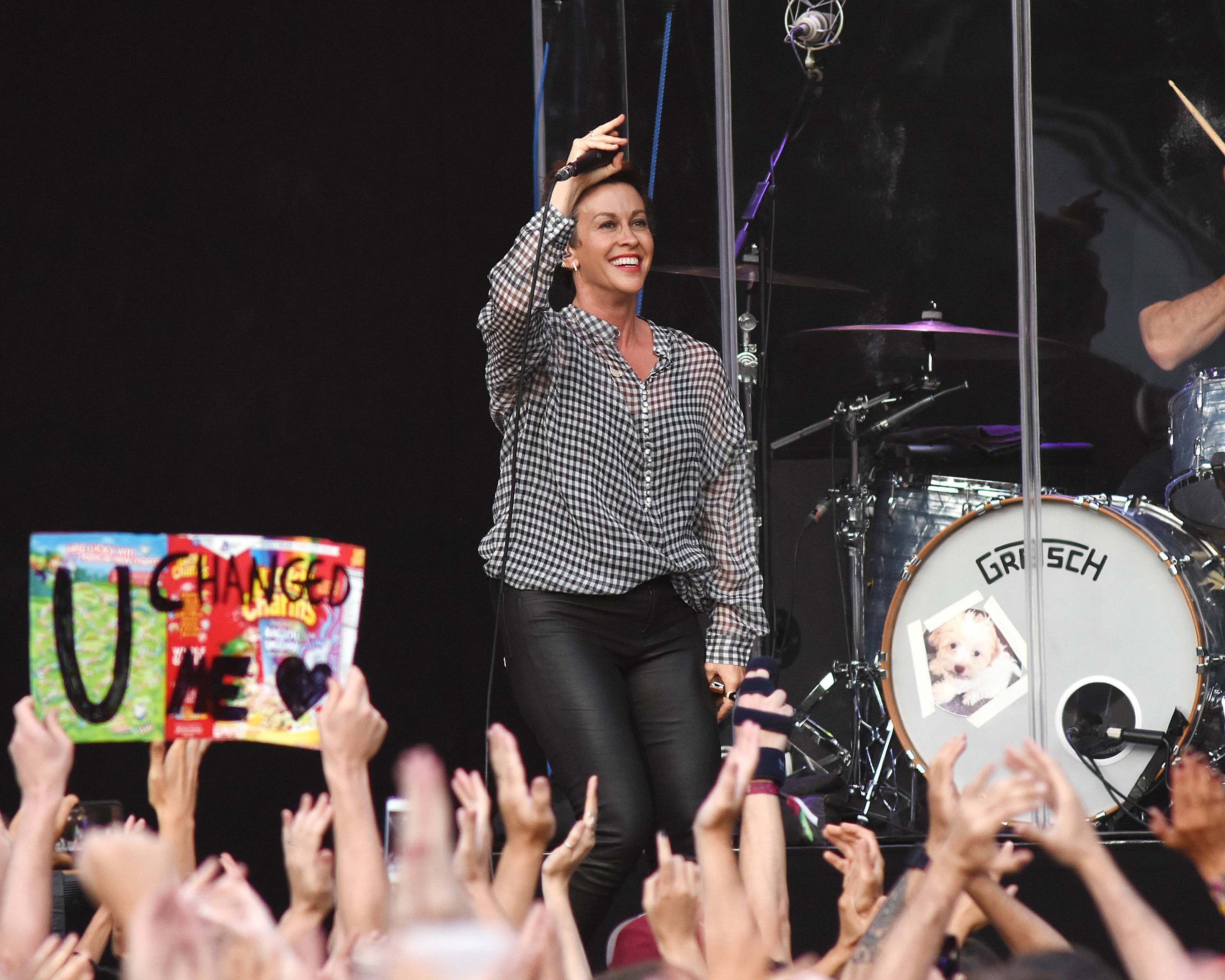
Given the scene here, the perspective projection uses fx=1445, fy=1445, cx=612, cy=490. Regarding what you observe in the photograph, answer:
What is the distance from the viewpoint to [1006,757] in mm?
1440

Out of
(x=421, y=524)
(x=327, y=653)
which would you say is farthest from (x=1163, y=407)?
(x=327, y=653)

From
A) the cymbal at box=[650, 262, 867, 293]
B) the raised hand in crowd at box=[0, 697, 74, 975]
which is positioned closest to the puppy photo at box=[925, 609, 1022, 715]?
the cymbal at box=[650, 262, 867, 293]

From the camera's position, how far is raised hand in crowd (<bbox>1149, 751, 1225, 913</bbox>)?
5.45 ft

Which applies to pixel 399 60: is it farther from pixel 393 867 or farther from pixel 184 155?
pixel 393 867

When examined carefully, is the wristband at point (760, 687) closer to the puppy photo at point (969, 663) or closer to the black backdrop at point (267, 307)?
the black backdrop at point (267, 307)

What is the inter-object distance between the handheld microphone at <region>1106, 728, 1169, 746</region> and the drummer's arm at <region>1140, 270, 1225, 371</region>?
915mm

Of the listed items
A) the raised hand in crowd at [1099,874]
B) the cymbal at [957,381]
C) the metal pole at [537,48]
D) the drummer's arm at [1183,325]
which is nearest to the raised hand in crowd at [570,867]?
the raised hand in crowd at [1099,874]

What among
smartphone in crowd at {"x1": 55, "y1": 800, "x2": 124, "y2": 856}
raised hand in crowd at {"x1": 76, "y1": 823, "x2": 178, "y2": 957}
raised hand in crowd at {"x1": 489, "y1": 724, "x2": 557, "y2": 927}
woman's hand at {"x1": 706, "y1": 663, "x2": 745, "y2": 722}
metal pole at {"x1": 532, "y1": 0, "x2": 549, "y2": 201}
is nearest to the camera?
raised hand in crowd at {"x1": 76, "y1": 823, "x2": 178, "y2": 957}

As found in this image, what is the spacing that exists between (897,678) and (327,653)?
1479mm

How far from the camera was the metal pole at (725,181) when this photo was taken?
3.74 metres

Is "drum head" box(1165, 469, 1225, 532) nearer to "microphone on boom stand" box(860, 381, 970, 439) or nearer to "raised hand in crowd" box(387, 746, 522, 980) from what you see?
"microphone on boom stand" box(860, 381, 970, 439)

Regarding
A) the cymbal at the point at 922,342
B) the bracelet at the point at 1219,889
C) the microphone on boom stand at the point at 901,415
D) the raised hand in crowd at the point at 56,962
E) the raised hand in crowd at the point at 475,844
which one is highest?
the cymbal at the point at 922,342

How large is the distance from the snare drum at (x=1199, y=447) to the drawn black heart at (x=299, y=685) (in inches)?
85.0

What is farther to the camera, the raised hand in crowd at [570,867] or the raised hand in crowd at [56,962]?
the raised hand in crowd at [570,867]
